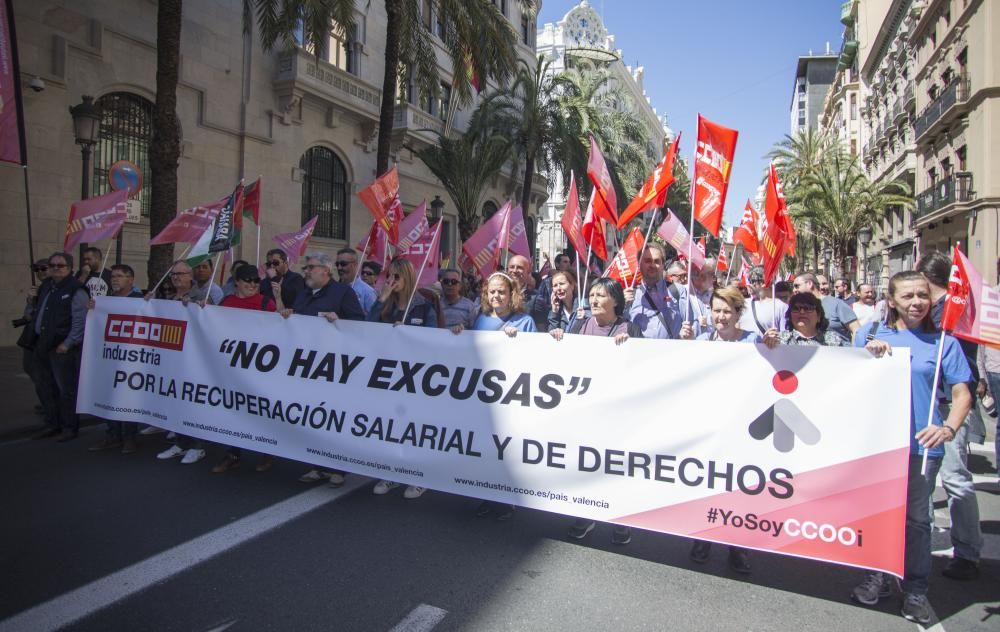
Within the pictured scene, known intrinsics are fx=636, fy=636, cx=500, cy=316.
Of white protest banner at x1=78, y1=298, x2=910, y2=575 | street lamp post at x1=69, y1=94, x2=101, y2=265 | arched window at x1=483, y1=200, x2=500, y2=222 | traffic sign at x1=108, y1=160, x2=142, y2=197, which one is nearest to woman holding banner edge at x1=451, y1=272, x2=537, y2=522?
white protest banner at x1=78, y1=298, x2=910, y2=575

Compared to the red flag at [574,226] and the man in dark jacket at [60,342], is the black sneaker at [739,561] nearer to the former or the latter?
the red flag at [574,226]

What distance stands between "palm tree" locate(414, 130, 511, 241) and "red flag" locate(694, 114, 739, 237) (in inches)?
629

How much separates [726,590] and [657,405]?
105cm

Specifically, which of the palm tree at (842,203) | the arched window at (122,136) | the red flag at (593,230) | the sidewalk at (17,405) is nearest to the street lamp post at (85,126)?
the arched window at (122,136)

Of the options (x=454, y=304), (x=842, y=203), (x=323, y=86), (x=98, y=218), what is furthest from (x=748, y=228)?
(x=842, y=203)

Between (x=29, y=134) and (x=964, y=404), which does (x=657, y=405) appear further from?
(x=29, y=134)

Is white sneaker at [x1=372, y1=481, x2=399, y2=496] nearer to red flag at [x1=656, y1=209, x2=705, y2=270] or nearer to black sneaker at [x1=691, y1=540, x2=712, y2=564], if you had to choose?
black sneaker at [x1=691, y1=540, x2=712, y2=564]

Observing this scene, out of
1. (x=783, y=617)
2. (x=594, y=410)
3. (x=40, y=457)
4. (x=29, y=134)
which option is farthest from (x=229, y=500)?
(x=29, y=134)

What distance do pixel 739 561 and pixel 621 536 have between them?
2.32ft

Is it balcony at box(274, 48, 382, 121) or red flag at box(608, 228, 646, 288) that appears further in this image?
balcony at box(274, 48, 382, 121)

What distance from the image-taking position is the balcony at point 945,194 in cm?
2519

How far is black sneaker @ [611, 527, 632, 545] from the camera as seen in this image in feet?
13.2

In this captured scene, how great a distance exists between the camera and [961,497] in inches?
140

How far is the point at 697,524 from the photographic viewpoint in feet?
11.5
